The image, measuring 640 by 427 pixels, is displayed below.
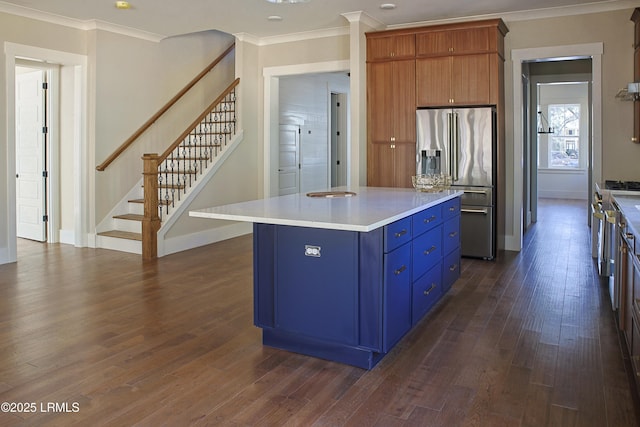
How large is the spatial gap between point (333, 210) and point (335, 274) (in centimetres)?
41

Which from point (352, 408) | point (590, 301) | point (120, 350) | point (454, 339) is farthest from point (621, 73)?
point (120, 350)

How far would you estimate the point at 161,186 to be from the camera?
7125 mm

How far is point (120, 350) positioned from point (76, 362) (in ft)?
0.86

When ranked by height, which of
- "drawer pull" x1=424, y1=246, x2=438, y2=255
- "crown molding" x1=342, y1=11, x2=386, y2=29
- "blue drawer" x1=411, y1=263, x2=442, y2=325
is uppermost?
"crown molding" x1=342, y1=11, x2=386, y2=29

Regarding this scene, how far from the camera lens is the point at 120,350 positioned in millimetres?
3283

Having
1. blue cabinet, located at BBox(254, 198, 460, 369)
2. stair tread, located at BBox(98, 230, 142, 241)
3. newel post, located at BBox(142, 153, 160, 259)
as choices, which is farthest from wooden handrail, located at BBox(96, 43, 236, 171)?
blue cabinet, located at BBox(254, 198, 460, 369)

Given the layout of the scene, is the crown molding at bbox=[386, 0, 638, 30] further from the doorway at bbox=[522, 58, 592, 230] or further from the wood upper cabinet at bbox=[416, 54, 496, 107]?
the doorway at bbox=[522, 58, 592, 230]

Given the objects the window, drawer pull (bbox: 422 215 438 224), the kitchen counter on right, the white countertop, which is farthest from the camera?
the window

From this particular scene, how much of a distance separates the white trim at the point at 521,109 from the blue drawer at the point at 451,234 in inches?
84.8

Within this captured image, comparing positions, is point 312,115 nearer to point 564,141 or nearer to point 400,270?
point 400,270

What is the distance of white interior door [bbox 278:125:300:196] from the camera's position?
347 inches

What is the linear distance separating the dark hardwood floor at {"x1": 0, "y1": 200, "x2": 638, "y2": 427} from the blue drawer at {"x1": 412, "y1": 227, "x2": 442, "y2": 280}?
0.40 m

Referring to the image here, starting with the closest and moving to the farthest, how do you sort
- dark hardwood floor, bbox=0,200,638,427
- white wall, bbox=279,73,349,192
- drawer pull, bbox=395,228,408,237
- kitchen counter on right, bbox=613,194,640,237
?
dark hardwood floor, bbox=0,200,638,427
kitchen counter on right, bbox=613,194,640,237
drawer pull, bbox=395,228,408,237
white wall, bbox=279,73,349,192

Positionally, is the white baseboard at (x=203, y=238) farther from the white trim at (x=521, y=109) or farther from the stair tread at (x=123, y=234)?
the white trim at (x=521, y=109)
